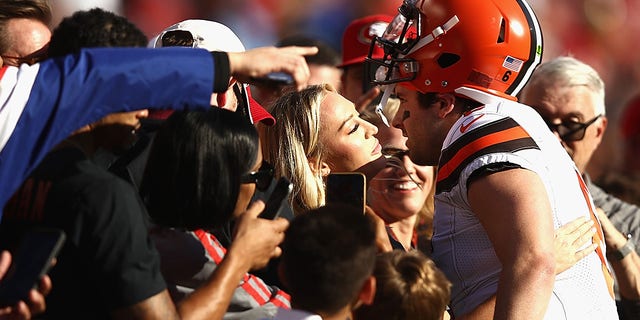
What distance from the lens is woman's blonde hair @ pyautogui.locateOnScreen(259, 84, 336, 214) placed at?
4.17 metres

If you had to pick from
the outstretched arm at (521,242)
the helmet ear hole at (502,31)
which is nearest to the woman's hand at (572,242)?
the outstretched arm at (521,242)

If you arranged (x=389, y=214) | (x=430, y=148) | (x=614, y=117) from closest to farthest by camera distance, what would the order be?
(x=430, y=148), (x=389, y=214), (x=614, y=117)

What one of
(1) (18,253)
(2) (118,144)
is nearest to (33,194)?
(1) (18,253)

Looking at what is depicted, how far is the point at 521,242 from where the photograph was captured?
3.21 m

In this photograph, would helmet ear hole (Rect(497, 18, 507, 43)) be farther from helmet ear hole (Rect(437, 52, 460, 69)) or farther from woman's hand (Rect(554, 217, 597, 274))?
woman's hand (Rect(554, 217, 597, 274))

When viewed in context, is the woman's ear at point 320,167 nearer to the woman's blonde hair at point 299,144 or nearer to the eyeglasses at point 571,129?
the woman's blonde hair at point 299,144

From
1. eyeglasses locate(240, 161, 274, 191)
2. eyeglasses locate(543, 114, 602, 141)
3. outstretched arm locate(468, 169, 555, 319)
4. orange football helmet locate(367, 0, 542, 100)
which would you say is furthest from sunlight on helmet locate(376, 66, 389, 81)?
eyeglasses locate(543, 114, 602, 141)

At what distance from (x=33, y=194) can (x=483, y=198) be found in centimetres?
154

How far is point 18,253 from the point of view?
8.04ft

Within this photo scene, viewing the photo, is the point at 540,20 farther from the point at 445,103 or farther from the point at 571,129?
the point at 445,103

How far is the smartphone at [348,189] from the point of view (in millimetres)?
3357

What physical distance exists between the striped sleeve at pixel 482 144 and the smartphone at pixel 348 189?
356 mm

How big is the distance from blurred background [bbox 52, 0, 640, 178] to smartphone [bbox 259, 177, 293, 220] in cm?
427

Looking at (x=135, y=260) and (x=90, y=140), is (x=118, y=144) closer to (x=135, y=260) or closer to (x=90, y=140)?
(x=90, y=140)
